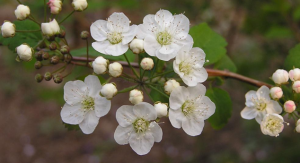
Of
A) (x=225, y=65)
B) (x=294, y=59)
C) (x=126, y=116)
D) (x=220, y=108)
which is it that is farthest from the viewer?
(x=225, y=65)

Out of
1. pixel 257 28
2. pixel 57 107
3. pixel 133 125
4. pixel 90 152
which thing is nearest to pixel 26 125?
pixel 57 107

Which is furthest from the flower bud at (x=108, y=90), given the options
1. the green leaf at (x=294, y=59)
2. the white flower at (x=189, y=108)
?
the green leaf at (x=294, y=59)

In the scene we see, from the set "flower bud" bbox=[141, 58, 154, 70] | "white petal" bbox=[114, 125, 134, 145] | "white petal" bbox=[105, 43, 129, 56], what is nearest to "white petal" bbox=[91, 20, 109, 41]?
"white petal" bbox=[105, 43, 129, 56]

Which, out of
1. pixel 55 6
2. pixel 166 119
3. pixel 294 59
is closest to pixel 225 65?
pixel 294 59

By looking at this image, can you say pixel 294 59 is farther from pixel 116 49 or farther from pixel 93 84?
pixel 93 84

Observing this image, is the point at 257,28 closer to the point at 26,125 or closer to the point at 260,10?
the point at 260,10

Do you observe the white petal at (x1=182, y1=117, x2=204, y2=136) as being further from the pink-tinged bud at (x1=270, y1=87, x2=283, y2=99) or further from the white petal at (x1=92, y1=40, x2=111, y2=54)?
the white petal at (x1=92, y1=40, x2=111, y2=54)
